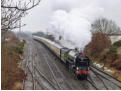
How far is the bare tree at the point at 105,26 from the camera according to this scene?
41.0 metres

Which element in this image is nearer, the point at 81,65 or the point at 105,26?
the point at 81,65

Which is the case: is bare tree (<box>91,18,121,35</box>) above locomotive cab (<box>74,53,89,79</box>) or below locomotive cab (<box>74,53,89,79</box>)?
above

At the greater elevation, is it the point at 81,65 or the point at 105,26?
the point at 105,26

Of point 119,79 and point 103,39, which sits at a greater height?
point 103,39

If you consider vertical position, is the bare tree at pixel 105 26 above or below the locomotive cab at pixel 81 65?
above

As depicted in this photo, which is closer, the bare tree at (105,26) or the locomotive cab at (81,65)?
the locomotive cab at (81,65)

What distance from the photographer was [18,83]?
14367 mm

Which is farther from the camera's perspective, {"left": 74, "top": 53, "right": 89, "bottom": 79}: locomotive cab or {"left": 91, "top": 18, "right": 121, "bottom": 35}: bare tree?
{"left": 91, "top": 18, "right": 121, "bottom": 35}: bare tree

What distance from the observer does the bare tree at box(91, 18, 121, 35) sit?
41.0 m

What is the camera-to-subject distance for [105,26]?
41656 mm

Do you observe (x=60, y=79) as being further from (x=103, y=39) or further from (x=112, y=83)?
(x=103, y=39)

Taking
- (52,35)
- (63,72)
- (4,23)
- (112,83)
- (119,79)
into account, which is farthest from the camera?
(52,35)

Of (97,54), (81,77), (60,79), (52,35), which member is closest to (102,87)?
(81,77)

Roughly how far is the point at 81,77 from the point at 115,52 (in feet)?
27.7
